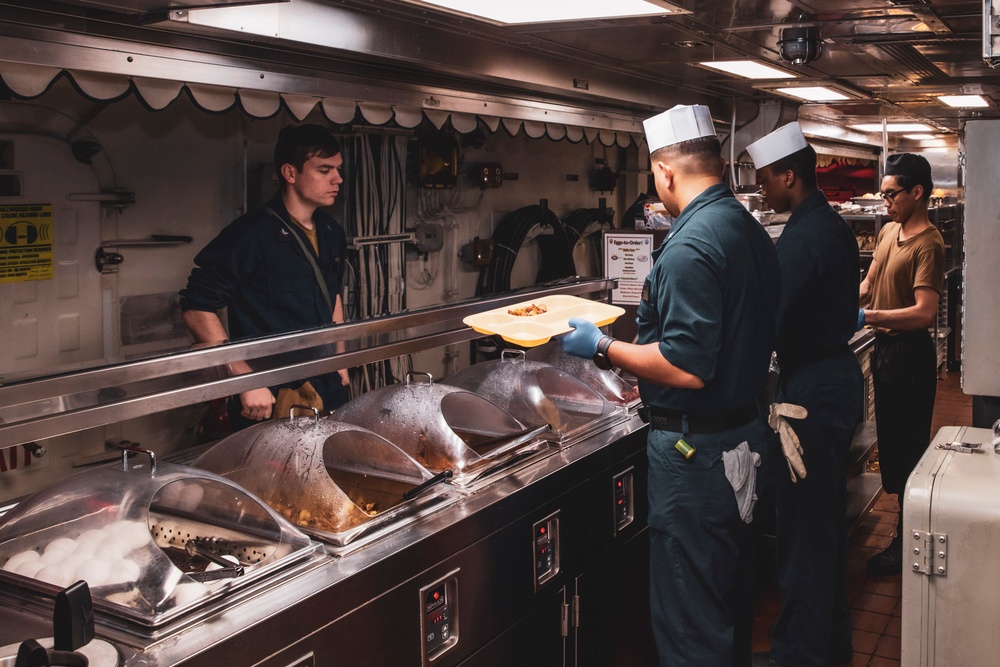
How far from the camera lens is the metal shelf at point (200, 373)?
1956 millimetres

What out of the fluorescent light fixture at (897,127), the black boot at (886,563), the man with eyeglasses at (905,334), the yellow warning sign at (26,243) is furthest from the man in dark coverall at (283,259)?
the fluorescent light fixture at (897,127)

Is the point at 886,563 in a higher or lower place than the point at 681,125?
lower

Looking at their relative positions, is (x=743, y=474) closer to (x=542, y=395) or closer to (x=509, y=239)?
(x=542, y=395)

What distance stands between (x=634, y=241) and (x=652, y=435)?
195 cm

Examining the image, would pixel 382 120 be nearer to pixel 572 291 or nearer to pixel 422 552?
pixel 572 291

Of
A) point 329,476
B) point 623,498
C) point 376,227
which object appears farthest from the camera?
point 376,227

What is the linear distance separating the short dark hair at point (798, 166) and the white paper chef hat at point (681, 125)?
2.94 feet

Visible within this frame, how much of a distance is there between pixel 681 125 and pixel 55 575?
198 cm

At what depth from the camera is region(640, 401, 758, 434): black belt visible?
259 cm

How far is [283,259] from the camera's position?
364 cm

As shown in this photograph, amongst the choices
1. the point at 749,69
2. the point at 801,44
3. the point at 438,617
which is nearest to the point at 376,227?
the point at 749,69

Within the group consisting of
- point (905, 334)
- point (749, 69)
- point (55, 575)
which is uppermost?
point (749, 69)

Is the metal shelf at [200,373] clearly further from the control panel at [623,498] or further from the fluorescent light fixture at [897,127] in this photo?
the fluorescent light fixture at [897,127]

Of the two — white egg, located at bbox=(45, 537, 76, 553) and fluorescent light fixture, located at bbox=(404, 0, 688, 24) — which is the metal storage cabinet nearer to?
A: fluorescent light fixture, located at bbox=(404, 0, 688, 24)
